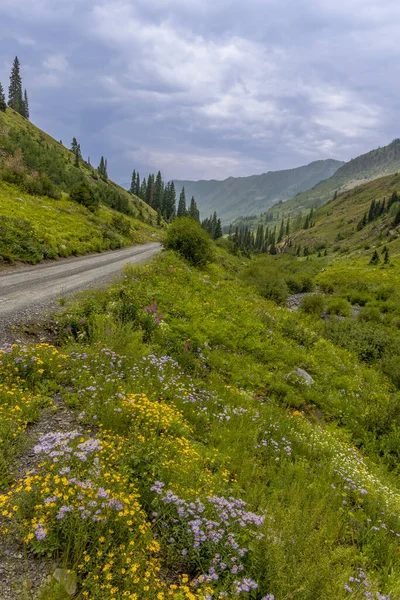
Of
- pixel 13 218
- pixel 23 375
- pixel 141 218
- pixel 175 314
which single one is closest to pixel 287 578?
pixel 23 375

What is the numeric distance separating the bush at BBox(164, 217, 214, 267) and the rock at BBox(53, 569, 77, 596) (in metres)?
22.7

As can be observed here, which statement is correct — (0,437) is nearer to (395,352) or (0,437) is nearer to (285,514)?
(285,514)

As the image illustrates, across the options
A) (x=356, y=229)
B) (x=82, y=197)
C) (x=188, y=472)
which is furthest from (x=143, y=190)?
(x=188, y=472)

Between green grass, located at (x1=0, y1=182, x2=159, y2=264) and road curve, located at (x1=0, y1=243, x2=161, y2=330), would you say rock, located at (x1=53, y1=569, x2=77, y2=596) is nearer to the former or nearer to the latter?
road curve, located at (x1=0, y1=243, x2=161, y2=330)

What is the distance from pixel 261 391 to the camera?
33.0ft

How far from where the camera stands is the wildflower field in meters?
3.05

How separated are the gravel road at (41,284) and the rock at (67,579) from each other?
6.22 meters

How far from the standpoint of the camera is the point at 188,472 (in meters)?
4.18

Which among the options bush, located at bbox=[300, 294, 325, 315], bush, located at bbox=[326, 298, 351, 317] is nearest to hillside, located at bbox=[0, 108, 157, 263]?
bush, located at bbox=[300, 294, 325, 315]

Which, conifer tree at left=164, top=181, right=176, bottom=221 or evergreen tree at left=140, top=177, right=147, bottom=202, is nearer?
conifer tree at left=164, top=181, right=176, bottom=221

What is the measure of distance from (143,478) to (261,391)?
6697 millimetres

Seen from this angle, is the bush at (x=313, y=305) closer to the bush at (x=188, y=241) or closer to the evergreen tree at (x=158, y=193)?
the bush at (x=188, y=241)

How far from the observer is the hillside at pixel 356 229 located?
3263 inches

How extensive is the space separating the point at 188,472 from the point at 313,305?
24.1 metres
